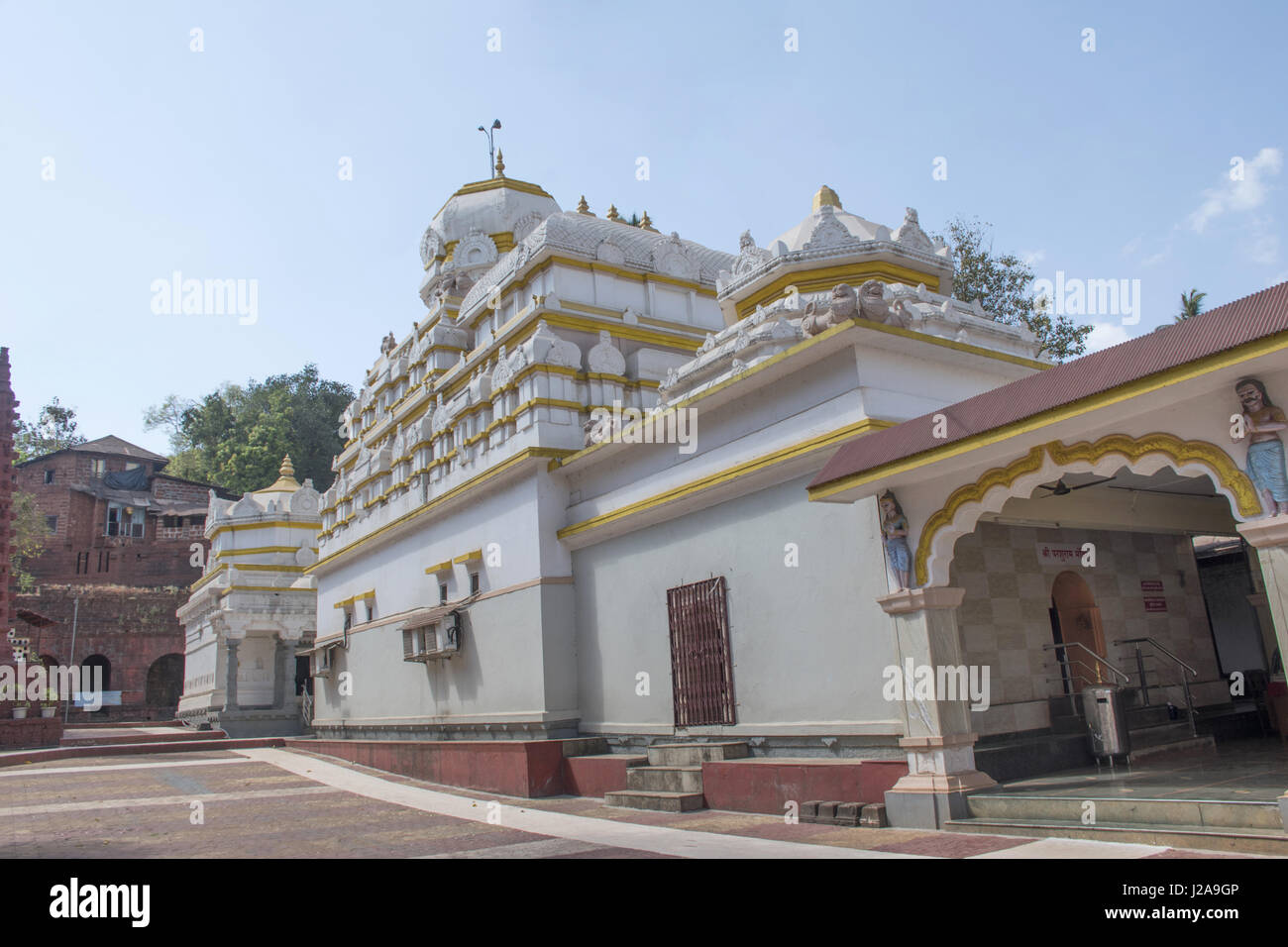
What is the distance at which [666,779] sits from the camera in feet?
38.2

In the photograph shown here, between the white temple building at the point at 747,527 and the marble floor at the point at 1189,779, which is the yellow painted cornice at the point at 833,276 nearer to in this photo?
the white temple building at the point at 747,527

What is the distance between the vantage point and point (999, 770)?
381 inches

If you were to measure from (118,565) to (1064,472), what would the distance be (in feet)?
189

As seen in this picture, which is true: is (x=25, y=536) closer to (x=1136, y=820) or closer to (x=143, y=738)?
(x=143, y=738)

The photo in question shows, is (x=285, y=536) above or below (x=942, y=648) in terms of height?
above

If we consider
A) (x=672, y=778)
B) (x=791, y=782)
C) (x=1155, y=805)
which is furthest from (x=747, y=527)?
(x=1155, y=805)

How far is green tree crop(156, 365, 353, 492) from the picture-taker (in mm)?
59344

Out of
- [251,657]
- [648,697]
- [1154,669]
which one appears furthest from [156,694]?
[1154,669]

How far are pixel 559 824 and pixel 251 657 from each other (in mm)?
22401

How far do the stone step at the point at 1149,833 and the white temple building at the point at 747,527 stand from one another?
1.87ft

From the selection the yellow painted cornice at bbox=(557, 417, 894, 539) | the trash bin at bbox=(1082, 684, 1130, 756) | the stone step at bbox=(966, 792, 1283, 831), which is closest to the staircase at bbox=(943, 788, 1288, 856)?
the stone step at bbox=(966, 792, 1283, 831)

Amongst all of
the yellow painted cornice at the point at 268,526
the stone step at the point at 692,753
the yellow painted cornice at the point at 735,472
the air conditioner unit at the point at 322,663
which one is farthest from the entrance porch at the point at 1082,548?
the yellow painted cornice at the point at 268,526

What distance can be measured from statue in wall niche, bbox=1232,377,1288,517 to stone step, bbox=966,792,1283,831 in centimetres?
204
